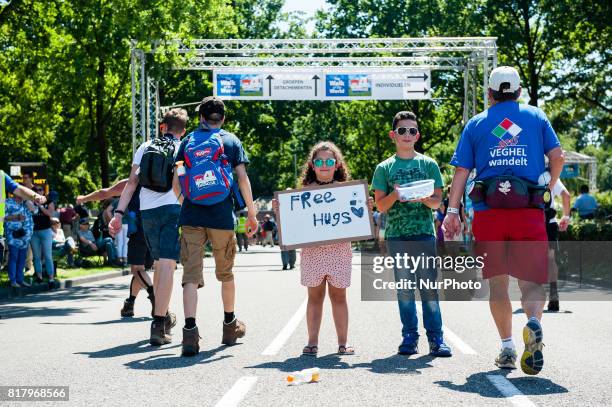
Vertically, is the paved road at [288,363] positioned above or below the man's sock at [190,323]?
below

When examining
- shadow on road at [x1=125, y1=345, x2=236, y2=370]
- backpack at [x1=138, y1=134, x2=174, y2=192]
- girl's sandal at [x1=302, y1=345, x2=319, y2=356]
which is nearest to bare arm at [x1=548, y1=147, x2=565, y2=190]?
girl's sandal at [x1=302, y1=345, x2=319, y2=356]

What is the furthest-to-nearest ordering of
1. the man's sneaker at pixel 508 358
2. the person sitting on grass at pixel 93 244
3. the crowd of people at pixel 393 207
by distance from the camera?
the person sitting on grass at pixel 93 244
the man's sneaker at pixel 508 358
the crowd of people at pixel 393 207

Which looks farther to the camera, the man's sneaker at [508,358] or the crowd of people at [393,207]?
the man's sneaker at [508,358]

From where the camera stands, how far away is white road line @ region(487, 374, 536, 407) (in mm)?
5266

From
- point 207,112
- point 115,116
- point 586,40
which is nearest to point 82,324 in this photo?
point 207,112

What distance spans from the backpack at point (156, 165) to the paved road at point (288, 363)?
4.92 feet

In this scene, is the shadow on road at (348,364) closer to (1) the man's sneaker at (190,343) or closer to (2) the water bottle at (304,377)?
(2) the water bottle at (304,377)

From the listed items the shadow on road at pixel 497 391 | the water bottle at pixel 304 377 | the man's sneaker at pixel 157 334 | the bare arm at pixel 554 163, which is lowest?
the shadow on road at pixel 497 391

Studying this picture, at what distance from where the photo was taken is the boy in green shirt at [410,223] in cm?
741

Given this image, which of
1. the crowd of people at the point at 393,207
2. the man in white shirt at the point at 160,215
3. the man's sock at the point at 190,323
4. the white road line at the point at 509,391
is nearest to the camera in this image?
the white road line at the point at 509,391

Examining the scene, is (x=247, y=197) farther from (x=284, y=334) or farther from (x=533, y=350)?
(x=533, y=350)

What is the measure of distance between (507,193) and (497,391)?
1.45 meters

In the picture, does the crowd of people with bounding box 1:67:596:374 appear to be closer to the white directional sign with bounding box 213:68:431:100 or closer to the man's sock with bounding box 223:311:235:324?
the man's sock with bounding box 223:311:235:324

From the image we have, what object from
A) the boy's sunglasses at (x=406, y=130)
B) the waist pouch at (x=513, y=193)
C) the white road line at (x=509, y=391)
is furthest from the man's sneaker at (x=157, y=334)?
the waist pouch at (x=513, y=193)
